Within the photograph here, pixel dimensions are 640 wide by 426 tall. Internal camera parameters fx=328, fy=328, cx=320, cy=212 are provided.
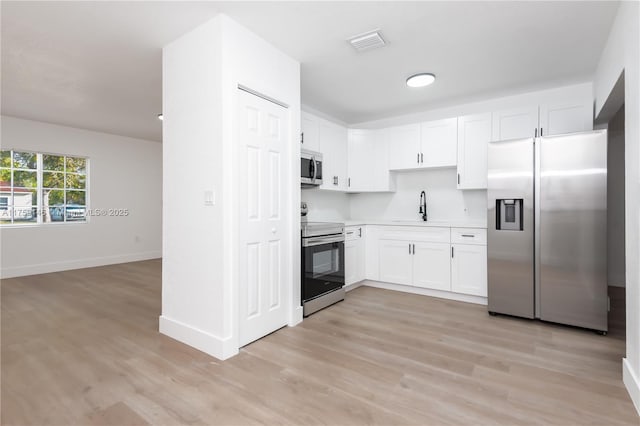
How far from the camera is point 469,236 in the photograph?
377 cm

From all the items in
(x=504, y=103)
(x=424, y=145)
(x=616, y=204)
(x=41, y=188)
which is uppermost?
(x=504, y=103)

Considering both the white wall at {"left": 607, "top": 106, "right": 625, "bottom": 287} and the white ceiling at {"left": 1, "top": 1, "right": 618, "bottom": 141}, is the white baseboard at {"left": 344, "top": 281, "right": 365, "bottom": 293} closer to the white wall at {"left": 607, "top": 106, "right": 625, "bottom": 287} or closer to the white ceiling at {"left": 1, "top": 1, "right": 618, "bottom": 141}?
the white ceiling at {"left": 1, "top": 1, "right": 618, "bottom": 141}

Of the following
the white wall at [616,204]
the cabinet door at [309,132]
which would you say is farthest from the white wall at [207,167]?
the white wall at [616,204]

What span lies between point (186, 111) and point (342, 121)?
300 cm

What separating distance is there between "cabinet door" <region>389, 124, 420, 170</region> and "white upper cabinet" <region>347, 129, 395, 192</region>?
9 centimetres

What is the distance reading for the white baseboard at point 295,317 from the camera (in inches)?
120

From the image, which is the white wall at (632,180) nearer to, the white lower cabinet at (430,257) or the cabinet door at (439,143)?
the white lower cabinet at (430,257)

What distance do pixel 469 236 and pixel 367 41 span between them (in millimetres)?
2385

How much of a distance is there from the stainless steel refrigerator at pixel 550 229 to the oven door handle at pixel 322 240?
1579 mm

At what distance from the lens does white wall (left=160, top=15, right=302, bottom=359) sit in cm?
242

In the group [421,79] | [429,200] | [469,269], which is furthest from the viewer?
[429,200]

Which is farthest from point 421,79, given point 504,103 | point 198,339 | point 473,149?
point 198,339

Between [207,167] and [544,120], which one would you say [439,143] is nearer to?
[544,120]

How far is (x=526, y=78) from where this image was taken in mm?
3502
